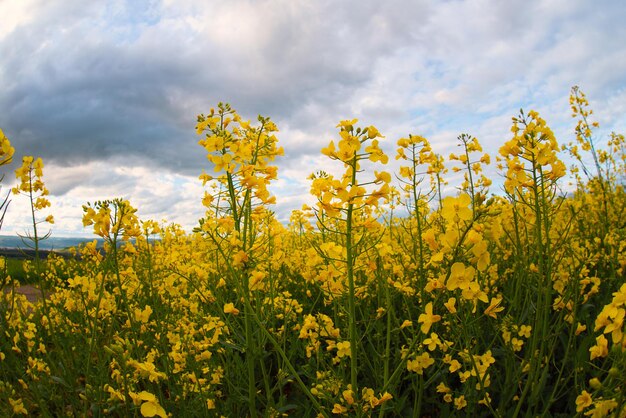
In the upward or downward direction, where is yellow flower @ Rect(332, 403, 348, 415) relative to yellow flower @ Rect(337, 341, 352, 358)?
downward

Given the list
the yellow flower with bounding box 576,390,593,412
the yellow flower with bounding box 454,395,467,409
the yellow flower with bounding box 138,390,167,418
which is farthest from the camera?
the yellow flower with bounding box 454,395,467,409

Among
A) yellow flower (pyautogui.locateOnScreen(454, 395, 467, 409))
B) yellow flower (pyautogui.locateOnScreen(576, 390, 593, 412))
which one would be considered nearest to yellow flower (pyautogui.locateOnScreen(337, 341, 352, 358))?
yellow flower (pyautogui.locateOnScreen(454, 395, 467, 409))

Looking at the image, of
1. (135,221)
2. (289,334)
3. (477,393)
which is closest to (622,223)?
(477,393)

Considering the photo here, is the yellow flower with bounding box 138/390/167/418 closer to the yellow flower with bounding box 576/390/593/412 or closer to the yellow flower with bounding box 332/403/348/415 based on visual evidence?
the yellow flower with bounding box 332/403/348/415

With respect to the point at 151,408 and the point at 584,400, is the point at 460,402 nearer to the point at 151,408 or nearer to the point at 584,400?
the point at 584,400

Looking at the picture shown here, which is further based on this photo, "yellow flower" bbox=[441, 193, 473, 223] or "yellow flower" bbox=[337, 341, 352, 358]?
"yellow flower" bbox=[337, 341, 352, 358]

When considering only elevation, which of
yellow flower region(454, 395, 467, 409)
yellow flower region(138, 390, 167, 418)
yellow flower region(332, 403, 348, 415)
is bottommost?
yellow flower region(454, 395, 467, 409)

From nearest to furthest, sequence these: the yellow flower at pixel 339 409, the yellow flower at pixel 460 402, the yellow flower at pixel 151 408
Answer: the yellow flower at pixel 151 408, the yellow flower at pixel 339 409, the yellow flower at pixel 460 402

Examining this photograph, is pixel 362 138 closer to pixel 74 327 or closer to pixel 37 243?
pixel 37 243

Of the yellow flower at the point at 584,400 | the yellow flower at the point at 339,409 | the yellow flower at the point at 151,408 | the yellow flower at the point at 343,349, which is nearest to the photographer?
the yellow flower at the point at 151,408

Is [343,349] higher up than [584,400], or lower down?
higher up

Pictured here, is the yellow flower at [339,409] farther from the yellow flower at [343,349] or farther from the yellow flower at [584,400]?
the yellow flower at [584,400]

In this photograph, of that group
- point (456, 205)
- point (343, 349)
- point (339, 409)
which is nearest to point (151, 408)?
point (339, 409)

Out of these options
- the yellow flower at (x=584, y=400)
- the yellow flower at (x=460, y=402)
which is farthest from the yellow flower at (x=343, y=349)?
the yellow flower at (x=584, y=400)
